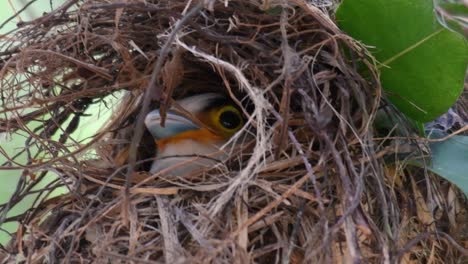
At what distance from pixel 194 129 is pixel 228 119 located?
12 cm

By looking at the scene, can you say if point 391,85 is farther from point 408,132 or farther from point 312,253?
point 312,253

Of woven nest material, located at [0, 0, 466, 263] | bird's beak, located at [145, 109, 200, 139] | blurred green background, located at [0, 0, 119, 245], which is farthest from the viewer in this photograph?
blurred green background, located at [0, 0, 119, 245]

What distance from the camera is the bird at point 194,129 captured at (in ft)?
4.33

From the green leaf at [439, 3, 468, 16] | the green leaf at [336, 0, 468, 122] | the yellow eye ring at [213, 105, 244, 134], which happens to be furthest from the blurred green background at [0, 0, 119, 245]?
the green leaf at [439, 3, 468, 16]

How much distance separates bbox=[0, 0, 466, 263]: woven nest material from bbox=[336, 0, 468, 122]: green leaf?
3cm

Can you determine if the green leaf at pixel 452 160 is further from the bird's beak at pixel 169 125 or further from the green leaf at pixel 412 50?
the bird's beak at pixel 169 125

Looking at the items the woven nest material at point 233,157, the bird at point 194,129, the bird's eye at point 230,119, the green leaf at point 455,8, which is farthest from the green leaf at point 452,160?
the bird's eye at point 230,119

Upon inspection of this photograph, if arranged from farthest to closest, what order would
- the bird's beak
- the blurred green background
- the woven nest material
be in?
1. the blurred green background
2. the bird's beak
3. the woven nest material

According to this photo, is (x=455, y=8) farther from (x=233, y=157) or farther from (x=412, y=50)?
(x=233, y=157)

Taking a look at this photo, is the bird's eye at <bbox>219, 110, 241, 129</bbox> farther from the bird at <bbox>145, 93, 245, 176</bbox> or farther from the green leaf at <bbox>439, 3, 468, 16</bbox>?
the green leaf at <bbox>439, 3, 468, 16</bbox>

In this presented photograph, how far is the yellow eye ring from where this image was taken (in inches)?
58.1

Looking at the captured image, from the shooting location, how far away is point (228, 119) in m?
1.49

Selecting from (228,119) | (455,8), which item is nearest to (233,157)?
(228,119)

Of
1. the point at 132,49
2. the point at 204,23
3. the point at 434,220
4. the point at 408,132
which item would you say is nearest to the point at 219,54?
the point at 204,23
